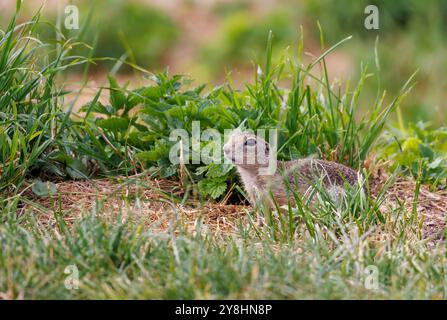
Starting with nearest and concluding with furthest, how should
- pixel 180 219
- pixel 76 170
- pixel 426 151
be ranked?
pixel 180 219
pixel 76 170
pixel 426 151

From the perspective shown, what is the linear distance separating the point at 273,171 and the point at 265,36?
628 cm

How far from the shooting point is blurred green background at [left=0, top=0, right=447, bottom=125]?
10531mm

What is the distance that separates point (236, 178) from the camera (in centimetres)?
555

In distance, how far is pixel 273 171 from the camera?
5297 millimetres

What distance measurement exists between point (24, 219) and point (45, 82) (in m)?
1.10

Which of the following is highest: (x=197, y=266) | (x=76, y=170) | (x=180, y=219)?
(x=76, y=170)

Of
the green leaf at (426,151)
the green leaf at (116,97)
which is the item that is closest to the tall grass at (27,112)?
the green leaf at (116,97)

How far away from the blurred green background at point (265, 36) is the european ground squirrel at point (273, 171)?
5.07 meters

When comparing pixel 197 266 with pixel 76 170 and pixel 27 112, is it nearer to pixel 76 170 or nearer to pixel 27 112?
pixel 76 170

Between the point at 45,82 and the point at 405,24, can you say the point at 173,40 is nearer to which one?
the point at 405,24

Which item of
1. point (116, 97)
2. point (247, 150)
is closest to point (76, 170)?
point (116, 97)

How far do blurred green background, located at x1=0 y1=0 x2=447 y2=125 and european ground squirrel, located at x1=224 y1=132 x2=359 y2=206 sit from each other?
16.6 feet

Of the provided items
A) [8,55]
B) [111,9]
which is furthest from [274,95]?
[111,9]

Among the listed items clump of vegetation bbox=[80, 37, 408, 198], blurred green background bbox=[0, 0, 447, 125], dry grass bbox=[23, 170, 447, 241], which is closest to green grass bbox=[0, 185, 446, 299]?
dry grass bbox=[23, 170, 447, 241]
